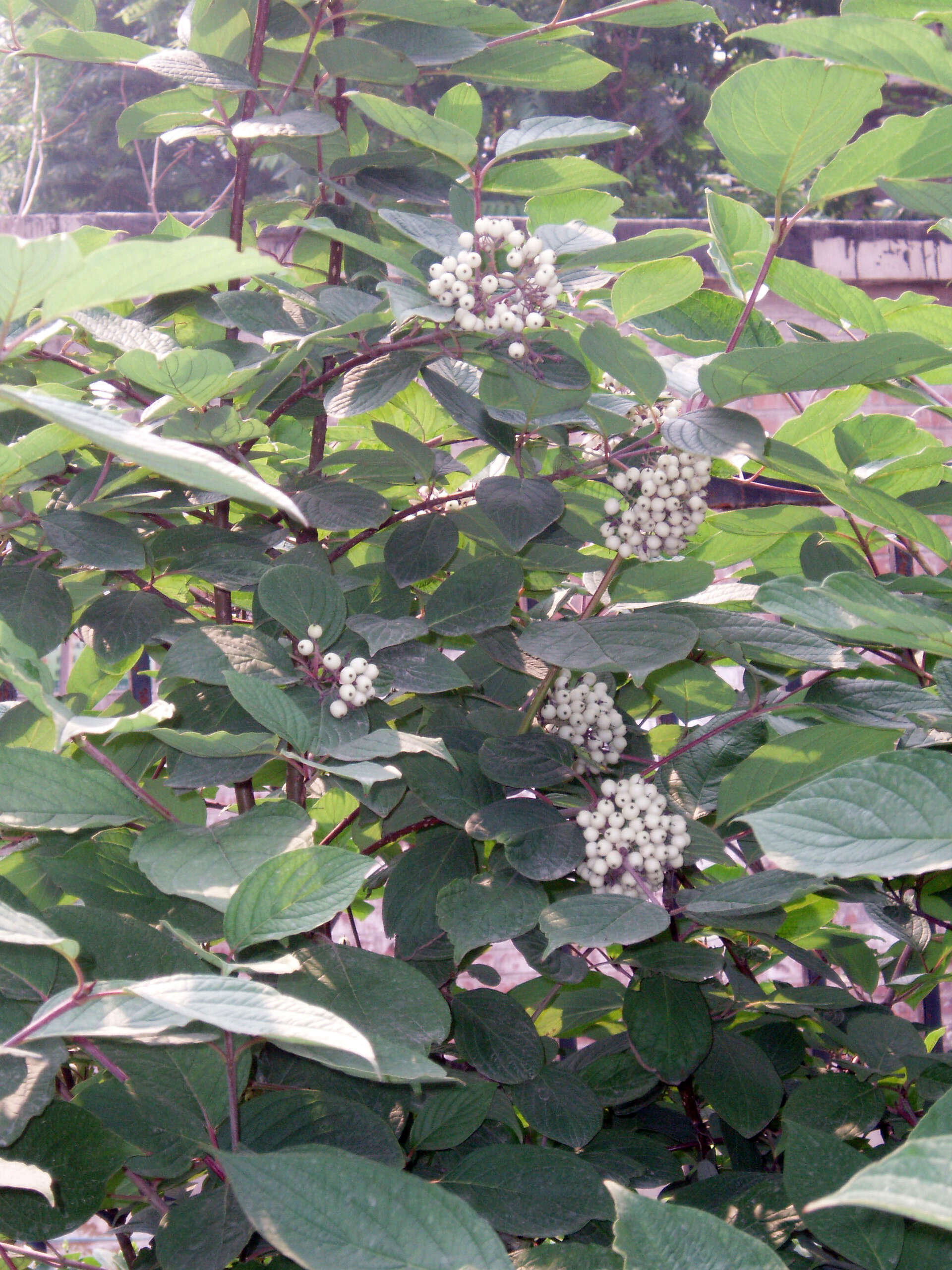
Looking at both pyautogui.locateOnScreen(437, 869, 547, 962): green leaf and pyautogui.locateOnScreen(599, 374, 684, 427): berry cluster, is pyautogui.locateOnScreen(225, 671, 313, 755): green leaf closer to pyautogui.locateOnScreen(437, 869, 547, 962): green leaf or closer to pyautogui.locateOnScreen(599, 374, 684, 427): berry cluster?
pyautogui.locateOnScreen(437, 869, 547, 962): green leaf

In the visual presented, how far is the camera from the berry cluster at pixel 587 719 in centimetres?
76

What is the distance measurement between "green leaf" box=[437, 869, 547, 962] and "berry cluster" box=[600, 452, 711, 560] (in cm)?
24

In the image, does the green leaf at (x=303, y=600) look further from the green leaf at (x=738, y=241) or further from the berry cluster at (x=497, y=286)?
the green leaf at (x=738, y=241)

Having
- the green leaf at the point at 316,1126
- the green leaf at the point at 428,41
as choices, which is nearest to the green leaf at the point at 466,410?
the green leaf at the point at 428,41

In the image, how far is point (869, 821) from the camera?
420 mm

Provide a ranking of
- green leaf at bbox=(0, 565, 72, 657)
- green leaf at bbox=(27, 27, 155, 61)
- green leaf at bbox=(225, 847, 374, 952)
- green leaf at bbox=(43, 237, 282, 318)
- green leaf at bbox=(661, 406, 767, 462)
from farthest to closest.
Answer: green leaf at bbox=(27, 27, 155, 61) < green leaf at bbox=(0, 565, 72, 657) < green leaf at bbox=(661, 406, 767, 462) < green leaf at bbox=(225, 847, 374, 952) < green leaf at bbox=(43, 237, 282, 318)

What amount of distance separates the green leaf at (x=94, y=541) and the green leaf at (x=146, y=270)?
31 centimetres

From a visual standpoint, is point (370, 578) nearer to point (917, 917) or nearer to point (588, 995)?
point (588, 995)

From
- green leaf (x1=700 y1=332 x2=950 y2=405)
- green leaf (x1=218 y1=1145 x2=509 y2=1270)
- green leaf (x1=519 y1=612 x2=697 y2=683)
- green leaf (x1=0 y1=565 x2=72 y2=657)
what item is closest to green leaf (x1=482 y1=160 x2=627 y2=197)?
green leaf (x1=700 y1=332 x2=950 y2=405)

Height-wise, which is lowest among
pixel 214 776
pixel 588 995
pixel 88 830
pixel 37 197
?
pixel 37 197

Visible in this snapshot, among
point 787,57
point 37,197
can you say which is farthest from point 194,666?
point 37,197

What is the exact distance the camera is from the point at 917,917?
91cm

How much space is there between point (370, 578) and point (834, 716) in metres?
0.36

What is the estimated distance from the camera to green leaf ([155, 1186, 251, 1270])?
0.55 meters
